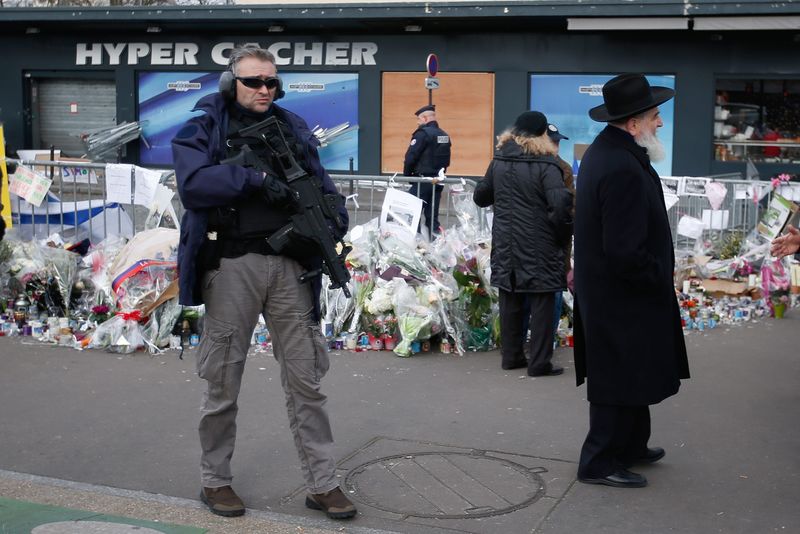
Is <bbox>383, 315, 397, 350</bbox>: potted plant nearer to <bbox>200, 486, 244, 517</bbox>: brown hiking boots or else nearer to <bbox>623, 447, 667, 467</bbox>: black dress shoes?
<bbox>623, 447, 667, 467</bbox>: black dress shoes

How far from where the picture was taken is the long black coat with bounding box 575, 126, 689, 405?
15.4 feet

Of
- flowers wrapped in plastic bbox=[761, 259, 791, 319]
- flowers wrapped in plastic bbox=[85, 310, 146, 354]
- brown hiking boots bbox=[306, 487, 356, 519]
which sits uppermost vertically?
flowers wrapped in plastic bbox=[761, 259, 791, 319]

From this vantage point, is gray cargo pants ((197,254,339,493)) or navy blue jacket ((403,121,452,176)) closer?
gray cargo pants ((197,254,339,493))

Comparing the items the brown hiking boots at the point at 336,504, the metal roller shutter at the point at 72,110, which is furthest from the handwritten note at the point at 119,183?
the metal roller shutter at the point at 72,110

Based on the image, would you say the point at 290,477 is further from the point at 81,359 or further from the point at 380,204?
the point at 380,204

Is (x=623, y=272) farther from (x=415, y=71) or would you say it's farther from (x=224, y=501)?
(x=415, y=71)

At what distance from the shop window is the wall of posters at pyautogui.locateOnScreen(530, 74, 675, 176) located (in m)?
0.89

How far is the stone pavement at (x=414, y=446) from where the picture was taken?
4.66m

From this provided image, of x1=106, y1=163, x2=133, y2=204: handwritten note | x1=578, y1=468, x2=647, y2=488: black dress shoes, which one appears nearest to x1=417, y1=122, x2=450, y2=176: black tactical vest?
x1=106, y1=163, x2=133, y2=204: handwritten note

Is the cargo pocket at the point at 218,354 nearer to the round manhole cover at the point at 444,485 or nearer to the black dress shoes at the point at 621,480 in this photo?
the round manhole cover at the point at 444,485

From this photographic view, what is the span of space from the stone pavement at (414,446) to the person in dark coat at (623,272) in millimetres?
459

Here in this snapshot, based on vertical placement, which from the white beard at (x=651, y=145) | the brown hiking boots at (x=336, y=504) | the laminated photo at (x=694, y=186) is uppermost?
the white beard at (x=651, y=145)

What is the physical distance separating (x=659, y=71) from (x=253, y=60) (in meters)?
15.9

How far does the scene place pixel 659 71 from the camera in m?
19.1
